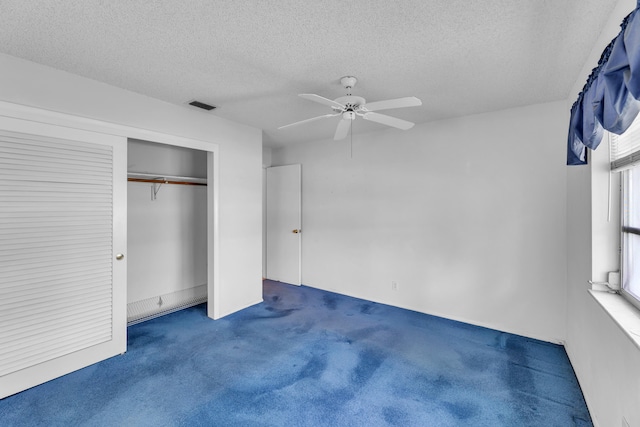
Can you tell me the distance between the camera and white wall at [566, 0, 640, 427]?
Result: 4.59 feet

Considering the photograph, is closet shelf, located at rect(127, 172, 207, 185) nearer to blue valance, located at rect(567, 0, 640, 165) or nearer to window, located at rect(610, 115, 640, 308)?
blue valance, located at rect(567, 0, 640, 165)

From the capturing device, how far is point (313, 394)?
2115mm

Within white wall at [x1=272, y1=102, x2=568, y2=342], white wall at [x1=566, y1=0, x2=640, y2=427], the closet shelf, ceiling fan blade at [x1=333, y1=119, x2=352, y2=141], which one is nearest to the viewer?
white wall at [x1=566, y1=0, x2=640, y2=427]

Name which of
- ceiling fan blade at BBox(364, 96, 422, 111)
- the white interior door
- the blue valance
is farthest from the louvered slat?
the blue valance

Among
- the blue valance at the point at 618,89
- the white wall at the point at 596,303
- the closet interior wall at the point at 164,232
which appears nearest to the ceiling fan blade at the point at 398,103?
the blue valance at the point at 618,89

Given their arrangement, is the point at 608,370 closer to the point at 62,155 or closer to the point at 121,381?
the point at 121,381

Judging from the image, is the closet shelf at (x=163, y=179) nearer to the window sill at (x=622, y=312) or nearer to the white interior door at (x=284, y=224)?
the white interior door at (x=284, y=224)

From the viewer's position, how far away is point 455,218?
3.43 metres

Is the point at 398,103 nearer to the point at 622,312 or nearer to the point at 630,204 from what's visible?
the point at 630,204

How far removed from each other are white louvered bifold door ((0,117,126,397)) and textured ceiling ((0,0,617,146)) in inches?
25.7

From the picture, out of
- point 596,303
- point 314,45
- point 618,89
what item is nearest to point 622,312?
point 596,303

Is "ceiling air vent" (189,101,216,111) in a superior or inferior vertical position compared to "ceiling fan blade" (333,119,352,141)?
superior

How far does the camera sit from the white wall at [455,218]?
9.50 ft

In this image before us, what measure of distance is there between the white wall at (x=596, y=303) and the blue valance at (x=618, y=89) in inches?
18.1
